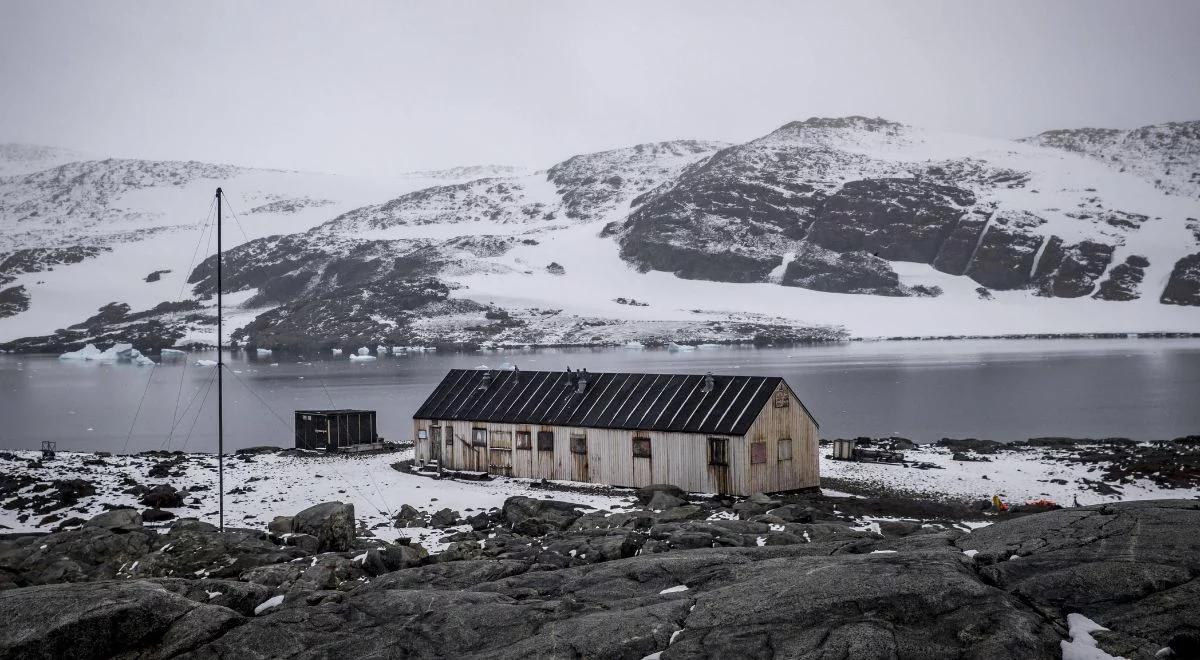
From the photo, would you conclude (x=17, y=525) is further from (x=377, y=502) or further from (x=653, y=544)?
(x=653, y=544)

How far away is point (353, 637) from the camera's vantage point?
13.1 m

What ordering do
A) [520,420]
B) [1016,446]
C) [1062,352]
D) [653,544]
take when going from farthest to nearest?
[1062,352] → [1016,446] → [520,420] → [653,544]

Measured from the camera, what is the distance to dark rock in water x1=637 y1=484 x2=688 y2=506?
32.0 m

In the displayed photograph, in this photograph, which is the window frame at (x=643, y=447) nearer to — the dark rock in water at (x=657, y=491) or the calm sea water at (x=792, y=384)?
the dark rock in water at (x=657, y=491)

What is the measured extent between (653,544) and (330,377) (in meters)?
102

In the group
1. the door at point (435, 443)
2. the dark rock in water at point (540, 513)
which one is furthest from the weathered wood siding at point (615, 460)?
the dark rock in water at point (540, 513)

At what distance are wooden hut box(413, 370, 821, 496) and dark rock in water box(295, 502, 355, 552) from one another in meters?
12.2

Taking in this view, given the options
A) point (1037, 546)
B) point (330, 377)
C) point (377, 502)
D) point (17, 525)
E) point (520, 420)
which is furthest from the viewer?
point (330, 377)

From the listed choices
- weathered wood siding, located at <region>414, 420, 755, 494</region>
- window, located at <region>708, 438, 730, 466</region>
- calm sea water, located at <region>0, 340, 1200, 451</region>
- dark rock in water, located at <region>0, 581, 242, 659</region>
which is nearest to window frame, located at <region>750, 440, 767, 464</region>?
weathered wood siding, located at <region>414, 420, 755, 494</region>

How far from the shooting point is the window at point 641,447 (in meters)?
34.8

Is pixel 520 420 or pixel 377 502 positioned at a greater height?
pixel 520 420

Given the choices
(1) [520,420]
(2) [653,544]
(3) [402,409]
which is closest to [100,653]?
(2) [653,544]

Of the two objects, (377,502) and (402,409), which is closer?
(377,502)

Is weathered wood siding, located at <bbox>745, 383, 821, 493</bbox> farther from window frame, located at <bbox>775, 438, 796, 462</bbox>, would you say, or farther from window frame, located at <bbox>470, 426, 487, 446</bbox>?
window frame, located at <bbox>470, 426, 487, 446</bbox>
